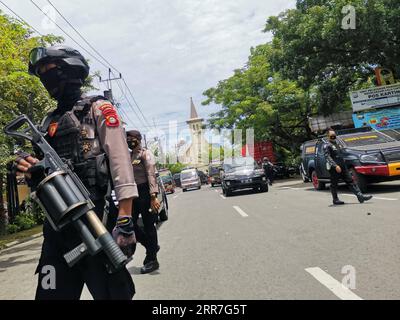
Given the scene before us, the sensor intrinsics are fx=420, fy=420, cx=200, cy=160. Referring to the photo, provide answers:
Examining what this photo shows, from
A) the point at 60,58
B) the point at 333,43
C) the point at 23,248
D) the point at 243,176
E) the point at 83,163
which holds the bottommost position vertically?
the point at 23,248

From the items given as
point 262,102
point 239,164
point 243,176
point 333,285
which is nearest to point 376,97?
point 262,102

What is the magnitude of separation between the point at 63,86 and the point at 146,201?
3.38 meters

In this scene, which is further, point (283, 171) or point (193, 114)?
point (193, 114)

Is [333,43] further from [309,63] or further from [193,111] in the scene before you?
[193,111]

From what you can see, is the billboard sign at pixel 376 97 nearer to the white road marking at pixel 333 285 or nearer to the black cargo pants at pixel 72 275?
the white road marking at pixel 333 285

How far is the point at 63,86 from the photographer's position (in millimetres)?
2463

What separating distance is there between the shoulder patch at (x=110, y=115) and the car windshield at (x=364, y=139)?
10736 millimetres

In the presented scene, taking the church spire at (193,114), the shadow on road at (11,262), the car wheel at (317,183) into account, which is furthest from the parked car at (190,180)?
the church spire at (193,114)

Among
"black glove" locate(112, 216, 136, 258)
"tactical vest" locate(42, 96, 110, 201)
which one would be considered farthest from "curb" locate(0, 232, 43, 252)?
"black glove" locate(112, 216, 136, 258)

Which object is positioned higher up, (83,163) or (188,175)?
(83,163)

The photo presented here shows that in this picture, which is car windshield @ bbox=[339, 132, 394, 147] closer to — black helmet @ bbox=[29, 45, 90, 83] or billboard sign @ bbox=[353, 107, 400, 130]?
black helmet @ bbox=[29, 45, 90, 83]

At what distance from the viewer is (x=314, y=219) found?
26.1ft
